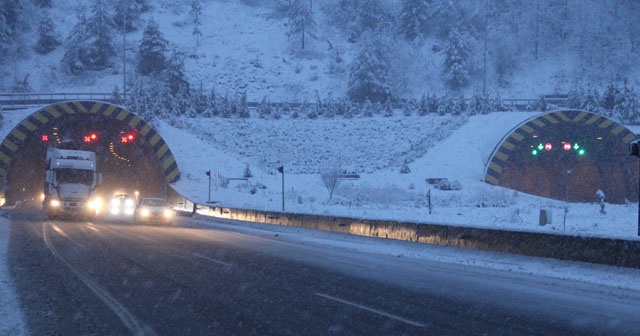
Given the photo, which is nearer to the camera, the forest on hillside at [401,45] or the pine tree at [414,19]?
the forest on hillside at [401,45]

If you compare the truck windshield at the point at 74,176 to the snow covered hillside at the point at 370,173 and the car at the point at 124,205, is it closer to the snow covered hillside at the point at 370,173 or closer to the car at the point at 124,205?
the car at the point at 124,205

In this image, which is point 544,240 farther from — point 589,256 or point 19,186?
point 19,186

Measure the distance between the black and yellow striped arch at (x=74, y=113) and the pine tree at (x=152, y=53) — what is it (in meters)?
41.8

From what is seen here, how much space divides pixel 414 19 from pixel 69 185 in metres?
82.9

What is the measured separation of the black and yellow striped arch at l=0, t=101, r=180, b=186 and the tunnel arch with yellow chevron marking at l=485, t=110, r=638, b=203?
25435mm

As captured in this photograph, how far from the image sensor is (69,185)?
3559 cm

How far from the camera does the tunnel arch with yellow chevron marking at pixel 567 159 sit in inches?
1905

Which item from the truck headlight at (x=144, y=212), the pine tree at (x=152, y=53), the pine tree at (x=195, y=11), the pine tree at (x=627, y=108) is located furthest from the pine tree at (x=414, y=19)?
the truck headlight at (x=144, y=212)

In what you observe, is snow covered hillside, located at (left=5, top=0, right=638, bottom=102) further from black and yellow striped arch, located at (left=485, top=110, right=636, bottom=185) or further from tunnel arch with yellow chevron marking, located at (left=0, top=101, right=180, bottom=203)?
black and yellow striped arch, located at (left=485, top=110, right=636, bottom=185)

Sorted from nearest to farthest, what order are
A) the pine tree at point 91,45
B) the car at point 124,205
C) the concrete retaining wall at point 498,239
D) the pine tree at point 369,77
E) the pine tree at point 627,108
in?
the concrete retaining wall at point 498,239 → the car at point 124,205 → the pine tree at point 627,108 → the pine tree at point 369,77 → the pine tree at point 91,45

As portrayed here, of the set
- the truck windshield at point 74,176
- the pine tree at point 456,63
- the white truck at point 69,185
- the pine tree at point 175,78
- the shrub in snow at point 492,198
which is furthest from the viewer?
the pine tree at point 456,63

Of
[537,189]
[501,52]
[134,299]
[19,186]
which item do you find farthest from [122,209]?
[501,52]

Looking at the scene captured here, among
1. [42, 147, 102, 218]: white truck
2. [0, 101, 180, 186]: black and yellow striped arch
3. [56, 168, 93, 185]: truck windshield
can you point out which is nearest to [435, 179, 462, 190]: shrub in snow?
[0, 101, 180, 186]: black and yellow striped arch

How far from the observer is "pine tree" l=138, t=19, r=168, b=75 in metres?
91.2
